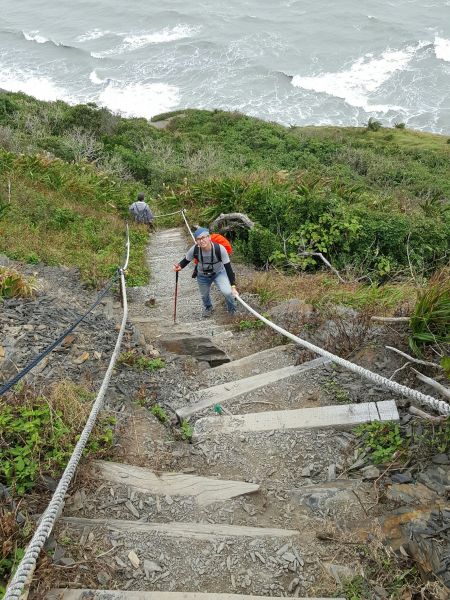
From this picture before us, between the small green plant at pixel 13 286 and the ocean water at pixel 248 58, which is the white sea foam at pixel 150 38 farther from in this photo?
the small green plant at pixel 13 286

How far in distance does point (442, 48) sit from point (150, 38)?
3801 centimetres

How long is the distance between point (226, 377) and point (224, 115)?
1538 inches

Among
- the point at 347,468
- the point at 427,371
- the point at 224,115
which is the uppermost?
the point at 427,371

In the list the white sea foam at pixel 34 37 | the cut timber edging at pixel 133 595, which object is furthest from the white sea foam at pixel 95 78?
the cut timber edging at pixel 133 595

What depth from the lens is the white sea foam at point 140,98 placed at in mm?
54531

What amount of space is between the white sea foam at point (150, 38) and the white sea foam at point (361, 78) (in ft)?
66.1

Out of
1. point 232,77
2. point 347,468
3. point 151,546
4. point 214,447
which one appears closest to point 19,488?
point 151,546

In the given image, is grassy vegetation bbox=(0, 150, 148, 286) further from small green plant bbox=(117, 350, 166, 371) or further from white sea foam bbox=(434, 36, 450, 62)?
white sea foam bbox=(434, 36, 450, 62)

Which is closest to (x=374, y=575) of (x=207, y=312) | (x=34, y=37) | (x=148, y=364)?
(x=148, y=364)

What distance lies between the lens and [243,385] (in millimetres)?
5555

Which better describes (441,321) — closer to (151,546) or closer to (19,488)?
(151,546)

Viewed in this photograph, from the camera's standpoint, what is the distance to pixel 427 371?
15.5ft

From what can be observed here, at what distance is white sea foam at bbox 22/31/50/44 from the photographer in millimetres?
70812

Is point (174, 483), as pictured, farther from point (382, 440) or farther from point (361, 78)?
point (361, 78)
